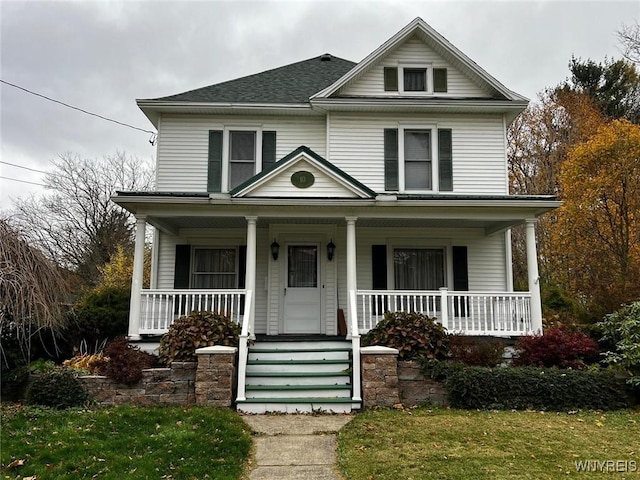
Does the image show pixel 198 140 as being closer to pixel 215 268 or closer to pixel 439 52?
pixel 215 268

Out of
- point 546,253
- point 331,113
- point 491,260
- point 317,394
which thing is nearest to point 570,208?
point 546,253

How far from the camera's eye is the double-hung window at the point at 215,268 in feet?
35.8

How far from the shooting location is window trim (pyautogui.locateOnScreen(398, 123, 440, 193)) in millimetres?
11000

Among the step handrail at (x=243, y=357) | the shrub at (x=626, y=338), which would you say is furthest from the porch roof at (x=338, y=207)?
A: the shrub at (x=626, y=338)

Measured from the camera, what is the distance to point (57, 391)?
23.0ft

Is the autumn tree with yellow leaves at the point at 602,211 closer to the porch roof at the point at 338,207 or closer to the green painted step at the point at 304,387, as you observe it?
the porch roof at the point at 338,207

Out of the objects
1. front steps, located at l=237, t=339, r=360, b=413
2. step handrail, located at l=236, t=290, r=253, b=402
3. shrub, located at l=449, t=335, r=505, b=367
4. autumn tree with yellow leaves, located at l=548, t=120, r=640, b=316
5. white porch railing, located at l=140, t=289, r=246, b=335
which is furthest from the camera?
autumn tree with yellow leaves, located at l=548, t=120, r=640, b=316

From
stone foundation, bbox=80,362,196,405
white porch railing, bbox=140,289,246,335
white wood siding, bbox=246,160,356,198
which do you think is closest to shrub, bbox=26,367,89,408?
stone foundation, bbox=80,362,196,405

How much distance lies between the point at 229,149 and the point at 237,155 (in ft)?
0.80

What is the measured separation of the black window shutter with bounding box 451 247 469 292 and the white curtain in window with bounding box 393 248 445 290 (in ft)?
1.04

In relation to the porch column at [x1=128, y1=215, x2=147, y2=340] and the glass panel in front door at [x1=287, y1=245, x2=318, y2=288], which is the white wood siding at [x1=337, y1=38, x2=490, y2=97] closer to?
the glass panel in front door at [x1=287, y1=245, x2=318, y2=288]

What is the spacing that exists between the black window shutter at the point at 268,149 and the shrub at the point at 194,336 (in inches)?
175

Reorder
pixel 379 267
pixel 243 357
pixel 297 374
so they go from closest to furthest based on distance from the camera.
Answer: pixel 243 357, pixel 297 374, pixel 379 267

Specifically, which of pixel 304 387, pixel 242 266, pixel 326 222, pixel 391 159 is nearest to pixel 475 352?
pixel 304 387
